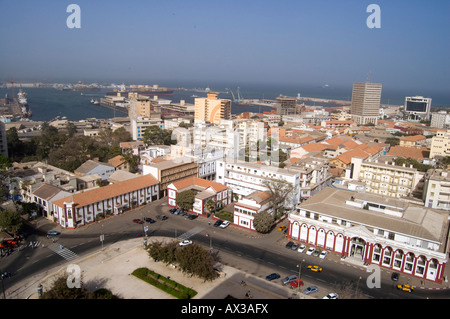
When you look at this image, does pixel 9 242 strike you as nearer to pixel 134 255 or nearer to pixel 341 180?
pixel 134 255

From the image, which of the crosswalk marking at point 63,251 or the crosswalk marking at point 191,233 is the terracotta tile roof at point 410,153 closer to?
the crosswalk marking at point 191,233

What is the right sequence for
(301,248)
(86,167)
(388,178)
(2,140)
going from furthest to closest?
(2,140) → (86,167) → (388,178) → (301,248)

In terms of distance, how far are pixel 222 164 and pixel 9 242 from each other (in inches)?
577

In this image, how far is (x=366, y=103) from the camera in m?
76.4

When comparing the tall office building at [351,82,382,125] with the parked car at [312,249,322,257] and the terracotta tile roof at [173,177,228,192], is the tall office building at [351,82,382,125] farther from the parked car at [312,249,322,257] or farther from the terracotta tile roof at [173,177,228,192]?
the parked car at [312,249,322,257]

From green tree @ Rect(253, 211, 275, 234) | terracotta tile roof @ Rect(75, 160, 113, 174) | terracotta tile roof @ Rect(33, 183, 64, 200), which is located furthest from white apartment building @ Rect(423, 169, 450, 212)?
terracotta tile roof @ Rect(75, 160, 113, 174)

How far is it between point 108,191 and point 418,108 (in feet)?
297

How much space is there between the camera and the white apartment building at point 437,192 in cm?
2312

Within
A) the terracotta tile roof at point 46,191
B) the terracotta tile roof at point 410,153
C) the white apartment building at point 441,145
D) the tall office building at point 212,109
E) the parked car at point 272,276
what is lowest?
the parked car at point 272,276

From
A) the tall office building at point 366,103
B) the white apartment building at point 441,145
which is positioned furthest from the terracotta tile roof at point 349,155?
the tall office building at point 366,103

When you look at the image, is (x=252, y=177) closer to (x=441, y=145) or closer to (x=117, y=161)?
(x=117, y=161)

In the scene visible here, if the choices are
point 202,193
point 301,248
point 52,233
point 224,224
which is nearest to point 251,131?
point 202,193

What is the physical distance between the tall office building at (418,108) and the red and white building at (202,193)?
253 ft
